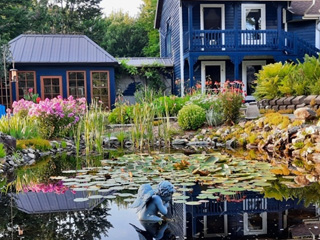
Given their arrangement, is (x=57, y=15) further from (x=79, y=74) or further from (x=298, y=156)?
(x=298, y=156)

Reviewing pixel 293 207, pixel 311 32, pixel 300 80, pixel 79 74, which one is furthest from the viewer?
pixel 311 32

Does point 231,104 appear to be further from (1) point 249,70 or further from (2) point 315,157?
(1) point 249,70

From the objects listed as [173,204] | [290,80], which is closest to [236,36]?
[290,80]

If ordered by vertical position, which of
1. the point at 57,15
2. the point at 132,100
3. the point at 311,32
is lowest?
the point at 132,100

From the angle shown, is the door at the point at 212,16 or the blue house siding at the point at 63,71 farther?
the door at the point at 212,16

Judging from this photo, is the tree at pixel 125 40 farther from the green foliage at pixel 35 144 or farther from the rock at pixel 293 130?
the rock at pixel 293 130

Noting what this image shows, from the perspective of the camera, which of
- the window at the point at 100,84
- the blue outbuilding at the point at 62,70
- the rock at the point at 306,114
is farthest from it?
the window at the point at 100,84

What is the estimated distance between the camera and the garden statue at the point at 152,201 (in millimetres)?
2936

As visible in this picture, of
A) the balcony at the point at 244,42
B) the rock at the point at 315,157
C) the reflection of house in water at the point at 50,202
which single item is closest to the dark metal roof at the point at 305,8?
the balcony at the point at 244,42

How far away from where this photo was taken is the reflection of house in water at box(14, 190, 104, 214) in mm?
3400

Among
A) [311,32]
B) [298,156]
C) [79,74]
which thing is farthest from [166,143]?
[311,32]

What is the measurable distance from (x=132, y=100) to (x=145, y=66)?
5.96ft

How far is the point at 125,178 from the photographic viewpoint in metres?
4.54

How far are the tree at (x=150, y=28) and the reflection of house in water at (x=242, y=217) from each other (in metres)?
25.5
